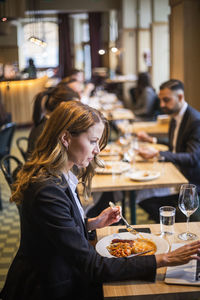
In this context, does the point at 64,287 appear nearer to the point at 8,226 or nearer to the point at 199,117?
the point at 199,117

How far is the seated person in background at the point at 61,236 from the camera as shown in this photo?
61.6 inches

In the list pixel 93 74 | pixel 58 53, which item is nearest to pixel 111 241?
pixel 93 74

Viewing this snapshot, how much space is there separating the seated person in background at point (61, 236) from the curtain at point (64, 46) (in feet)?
53.2

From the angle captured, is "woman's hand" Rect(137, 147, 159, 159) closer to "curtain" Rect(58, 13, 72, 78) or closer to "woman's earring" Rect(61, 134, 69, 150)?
"woman's earring" Rect(61, 134, 69, 150)

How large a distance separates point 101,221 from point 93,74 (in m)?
15.3

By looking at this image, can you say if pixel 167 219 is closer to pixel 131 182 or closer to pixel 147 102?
pixel 131 182

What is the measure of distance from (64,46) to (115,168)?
50.3 ft

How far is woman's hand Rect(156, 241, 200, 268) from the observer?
155 centimetres

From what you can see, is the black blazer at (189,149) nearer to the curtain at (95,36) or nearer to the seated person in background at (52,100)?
the seated person in background at (52,100)

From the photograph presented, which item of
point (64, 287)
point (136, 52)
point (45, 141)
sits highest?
point (136, 52)

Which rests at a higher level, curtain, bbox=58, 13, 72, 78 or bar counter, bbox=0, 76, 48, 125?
curtain, bbox=58, 13, 72, 78

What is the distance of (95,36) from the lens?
1742cm

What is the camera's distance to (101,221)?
203 cm

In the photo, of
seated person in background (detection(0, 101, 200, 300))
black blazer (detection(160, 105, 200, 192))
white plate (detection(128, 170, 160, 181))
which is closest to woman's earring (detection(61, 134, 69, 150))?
seated person in background (detection(0, 101, 200, 300))
